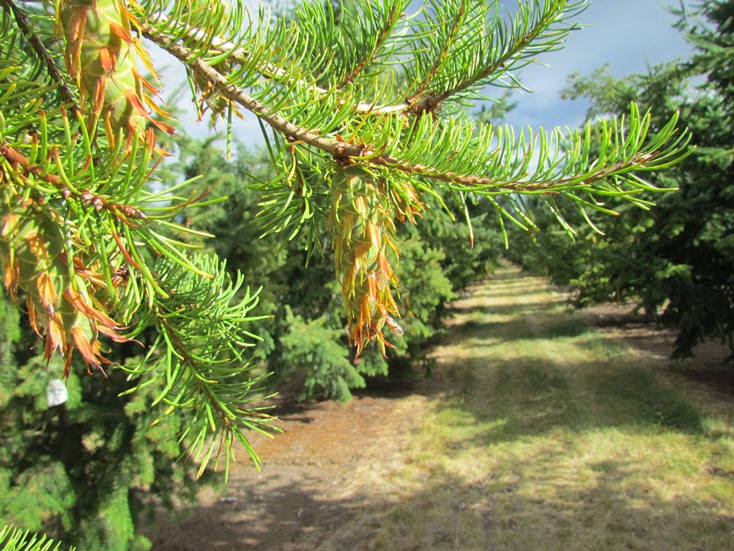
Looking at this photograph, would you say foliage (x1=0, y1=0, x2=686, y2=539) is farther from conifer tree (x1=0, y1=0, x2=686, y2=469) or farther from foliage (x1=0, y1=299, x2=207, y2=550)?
foliage (x1=0, y1=299, x2=207, y2=550)

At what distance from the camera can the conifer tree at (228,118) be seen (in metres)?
0.50

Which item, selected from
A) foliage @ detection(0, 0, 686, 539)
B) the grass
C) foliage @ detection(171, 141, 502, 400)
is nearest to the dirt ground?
the grass

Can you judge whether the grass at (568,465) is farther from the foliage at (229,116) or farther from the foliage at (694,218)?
the foliage at (229,116)

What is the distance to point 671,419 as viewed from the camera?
25.6 ft

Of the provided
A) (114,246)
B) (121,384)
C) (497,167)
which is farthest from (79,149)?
(121,384)

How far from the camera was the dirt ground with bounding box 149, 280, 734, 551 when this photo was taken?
5844 millimetres

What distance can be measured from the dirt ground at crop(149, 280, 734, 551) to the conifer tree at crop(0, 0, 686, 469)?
4.06m

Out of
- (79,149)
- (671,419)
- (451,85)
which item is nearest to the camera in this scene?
(79,149)

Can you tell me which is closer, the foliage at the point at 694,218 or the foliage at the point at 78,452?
the foliage at the point at 78,452

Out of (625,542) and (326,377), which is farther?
(326,377)

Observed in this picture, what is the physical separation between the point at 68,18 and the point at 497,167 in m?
0.56

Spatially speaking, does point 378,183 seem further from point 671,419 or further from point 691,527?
point 671,419

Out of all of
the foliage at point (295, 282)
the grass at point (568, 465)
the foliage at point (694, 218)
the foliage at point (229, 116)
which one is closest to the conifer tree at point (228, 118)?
the foliage at point (229, 116)

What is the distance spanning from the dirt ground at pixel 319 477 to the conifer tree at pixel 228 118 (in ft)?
13.3
